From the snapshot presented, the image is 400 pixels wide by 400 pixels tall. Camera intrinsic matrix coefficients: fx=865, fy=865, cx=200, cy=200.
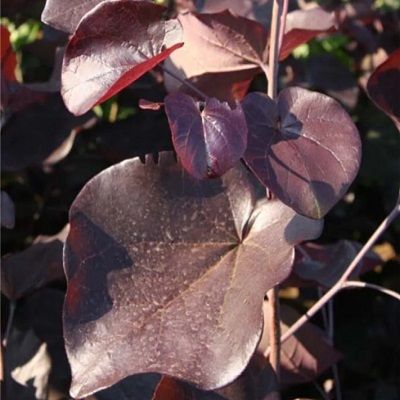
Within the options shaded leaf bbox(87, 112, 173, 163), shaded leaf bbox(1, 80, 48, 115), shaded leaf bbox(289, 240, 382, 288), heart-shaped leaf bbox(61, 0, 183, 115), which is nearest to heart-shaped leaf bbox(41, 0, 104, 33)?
Answer: heart-shaped leaf bbox(61, 0, 183, 115)

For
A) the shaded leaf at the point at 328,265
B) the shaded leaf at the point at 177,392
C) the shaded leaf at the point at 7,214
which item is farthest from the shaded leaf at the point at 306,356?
the shaded leaf at the point at 7,214

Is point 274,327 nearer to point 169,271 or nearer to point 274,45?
point 169,271

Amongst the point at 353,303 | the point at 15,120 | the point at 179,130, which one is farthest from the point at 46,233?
the point at 179,130

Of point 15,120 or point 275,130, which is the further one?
point 15,120

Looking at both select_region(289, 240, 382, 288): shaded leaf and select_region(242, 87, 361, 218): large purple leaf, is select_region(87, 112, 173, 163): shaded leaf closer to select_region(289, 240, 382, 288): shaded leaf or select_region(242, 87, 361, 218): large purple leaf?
select_region(289, 240, 382, 288): shaded leaf

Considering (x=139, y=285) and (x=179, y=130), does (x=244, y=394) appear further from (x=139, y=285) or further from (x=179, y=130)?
(x=179, y=130)
